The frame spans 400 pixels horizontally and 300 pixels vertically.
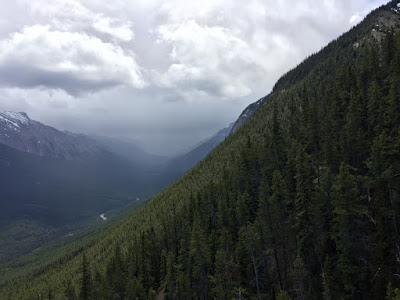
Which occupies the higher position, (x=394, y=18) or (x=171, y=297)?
(x=394, y=18)

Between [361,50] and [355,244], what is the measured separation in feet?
429

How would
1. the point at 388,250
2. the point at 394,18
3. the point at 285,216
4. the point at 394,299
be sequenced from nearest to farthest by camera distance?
the point at 394,299, the point at 388,250, the point at 285,216, the point at 394,18

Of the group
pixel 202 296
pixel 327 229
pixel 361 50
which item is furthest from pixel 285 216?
pixel 361 50

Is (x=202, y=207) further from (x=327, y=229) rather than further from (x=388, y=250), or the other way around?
(x=388, y=250)

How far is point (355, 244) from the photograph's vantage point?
40812 mm

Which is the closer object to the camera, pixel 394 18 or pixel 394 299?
pixel 394 299

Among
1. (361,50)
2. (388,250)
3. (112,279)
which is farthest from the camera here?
(361,50)

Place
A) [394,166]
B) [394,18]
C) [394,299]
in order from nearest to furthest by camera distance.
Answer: [394,299], [394,166], [394,18]

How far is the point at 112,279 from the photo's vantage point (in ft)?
231

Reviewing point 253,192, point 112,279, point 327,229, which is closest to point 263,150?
point 253,192

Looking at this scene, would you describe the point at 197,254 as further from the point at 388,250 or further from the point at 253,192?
the point at 388,250

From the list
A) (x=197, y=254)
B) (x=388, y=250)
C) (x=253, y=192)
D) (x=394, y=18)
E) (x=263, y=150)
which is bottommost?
(x=197, y=254)

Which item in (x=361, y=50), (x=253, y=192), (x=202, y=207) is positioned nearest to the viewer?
(x=253, y=192)

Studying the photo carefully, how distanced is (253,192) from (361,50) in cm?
10967
